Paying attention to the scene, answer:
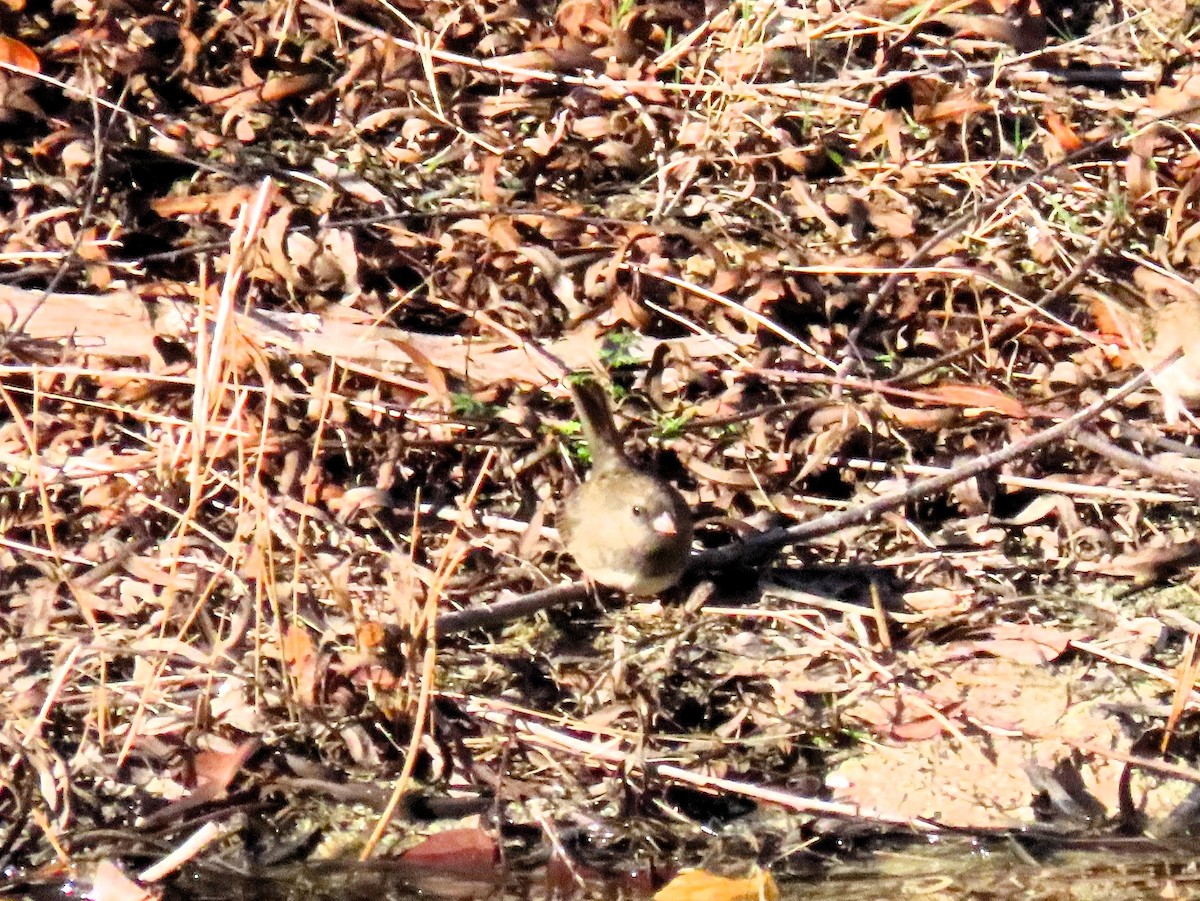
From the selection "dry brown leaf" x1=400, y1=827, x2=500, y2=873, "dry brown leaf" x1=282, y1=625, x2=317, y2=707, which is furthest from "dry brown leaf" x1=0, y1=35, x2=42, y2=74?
"dry brown leaf" x1=400, y1=827, x2=500, y2=873

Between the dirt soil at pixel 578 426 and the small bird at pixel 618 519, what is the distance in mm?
143

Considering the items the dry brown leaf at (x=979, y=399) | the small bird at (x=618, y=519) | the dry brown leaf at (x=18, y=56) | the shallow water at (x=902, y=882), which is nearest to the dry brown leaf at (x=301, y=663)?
the shallow water at (x=902, y=882)

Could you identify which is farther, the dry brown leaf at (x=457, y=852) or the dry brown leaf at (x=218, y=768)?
the dry brown leaf at (x=218, y=768)

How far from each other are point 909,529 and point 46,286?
263 cm

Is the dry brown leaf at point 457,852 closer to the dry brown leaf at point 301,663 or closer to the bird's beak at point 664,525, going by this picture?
the dry brown leaf at point 301,663

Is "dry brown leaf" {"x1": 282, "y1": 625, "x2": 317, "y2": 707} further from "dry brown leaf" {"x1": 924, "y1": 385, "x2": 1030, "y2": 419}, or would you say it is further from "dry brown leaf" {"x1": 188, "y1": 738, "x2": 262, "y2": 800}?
"dry brown leaf" {"x1": 924, "y1": 385, "x2": 1030, "y2": 419}

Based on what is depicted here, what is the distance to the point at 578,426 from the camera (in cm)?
482

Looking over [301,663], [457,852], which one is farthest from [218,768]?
[457,852]

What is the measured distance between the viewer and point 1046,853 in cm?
378

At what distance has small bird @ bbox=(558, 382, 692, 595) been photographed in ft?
13.9

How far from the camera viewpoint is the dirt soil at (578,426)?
394 centimetres

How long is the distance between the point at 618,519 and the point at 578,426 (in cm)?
69

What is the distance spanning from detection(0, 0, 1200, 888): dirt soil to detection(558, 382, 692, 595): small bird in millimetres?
143

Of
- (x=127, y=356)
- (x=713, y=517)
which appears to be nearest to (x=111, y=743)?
(x=127, y=356)
